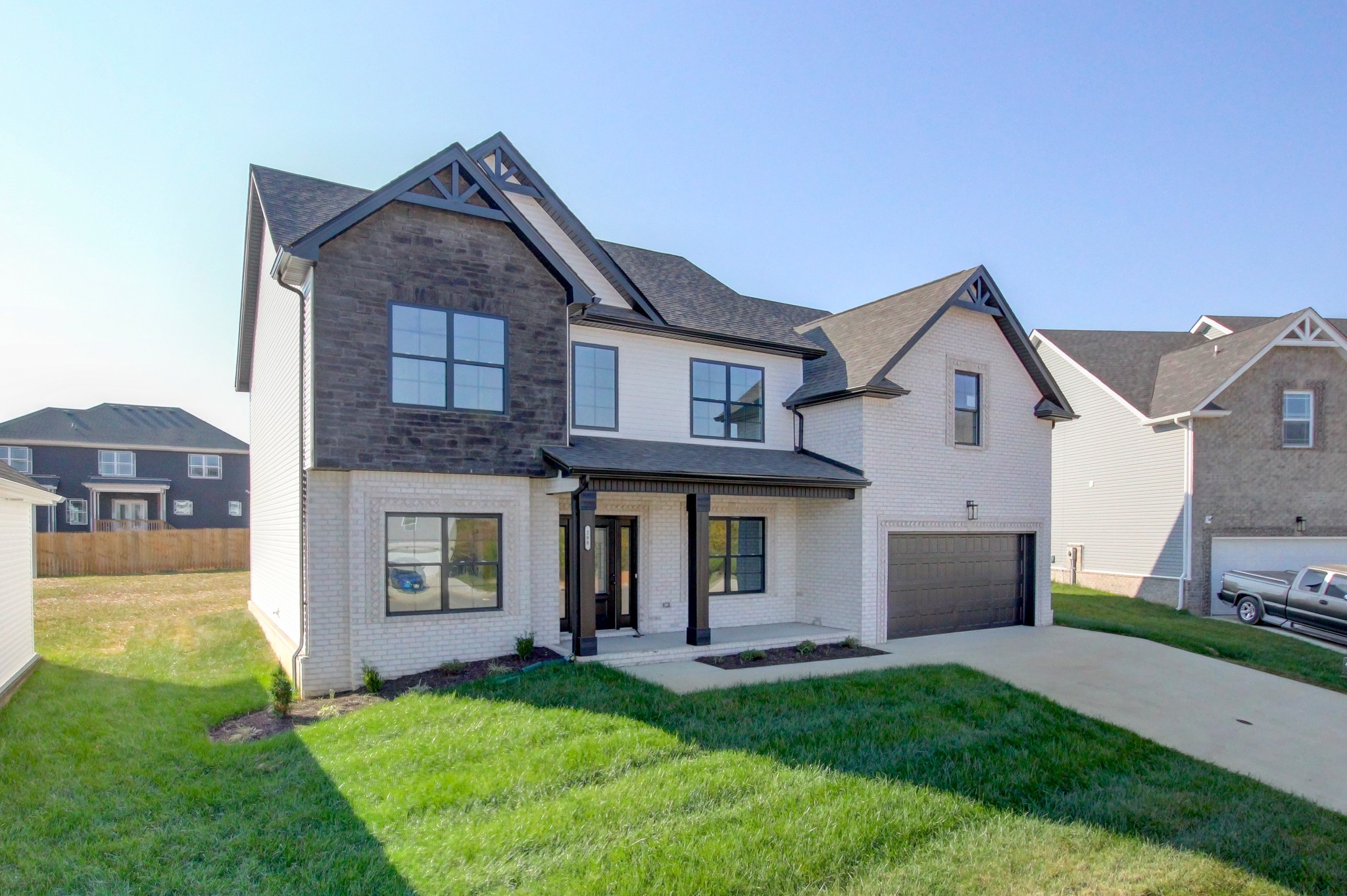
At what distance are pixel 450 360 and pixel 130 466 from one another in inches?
1243

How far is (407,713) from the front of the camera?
8344 millimetres

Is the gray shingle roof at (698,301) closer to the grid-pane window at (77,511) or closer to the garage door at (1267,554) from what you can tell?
the garage door at (1267,554)

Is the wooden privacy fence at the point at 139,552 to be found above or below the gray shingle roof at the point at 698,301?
below

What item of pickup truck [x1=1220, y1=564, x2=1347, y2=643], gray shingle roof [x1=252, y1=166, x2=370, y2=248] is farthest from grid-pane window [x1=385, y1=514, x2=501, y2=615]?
pickup truck [x1=1220, y1=564, x2=1347, y2=643]

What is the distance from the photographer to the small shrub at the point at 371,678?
31.4 feet

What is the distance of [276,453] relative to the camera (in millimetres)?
12727

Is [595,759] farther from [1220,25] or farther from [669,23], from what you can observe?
[1220,25]

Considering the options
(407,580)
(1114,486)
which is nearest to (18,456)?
(407,580)

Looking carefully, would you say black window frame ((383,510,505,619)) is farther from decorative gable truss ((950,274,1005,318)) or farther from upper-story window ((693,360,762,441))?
decorative gable truss ((950,274,1005,318))

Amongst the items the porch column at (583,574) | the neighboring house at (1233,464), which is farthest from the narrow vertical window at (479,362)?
the neighboring house at (1233,464)

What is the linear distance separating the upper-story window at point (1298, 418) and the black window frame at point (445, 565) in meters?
21.2

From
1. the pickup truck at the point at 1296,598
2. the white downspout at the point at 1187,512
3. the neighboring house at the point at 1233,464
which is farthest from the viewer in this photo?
the neighboring house at the point at 1233,464

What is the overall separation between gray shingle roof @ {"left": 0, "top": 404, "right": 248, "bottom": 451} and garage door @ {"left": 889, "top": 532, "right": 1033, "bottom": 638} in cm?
3313

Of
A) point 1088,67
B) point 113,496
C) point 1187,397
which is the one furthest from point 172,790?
point 113,496
